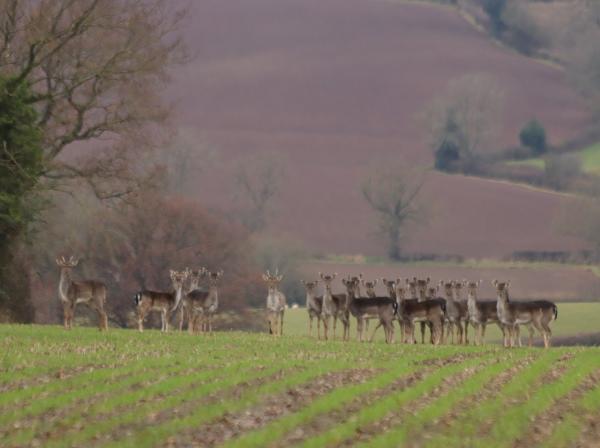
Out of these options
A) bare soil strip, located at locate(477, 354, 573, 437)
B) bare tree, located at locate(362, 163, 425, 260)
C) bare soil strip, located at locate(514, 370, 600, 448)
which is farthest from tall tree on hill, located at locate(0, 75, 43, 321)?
bare tree, located at locate(362, 163, 425, 260)

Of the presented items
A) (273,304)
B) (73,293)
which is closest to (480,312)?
(273,304)

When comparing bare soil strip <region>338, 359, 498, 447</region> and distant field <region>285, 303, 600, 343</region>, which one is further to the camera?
distant field <region>285, 303, 600, 343</region>

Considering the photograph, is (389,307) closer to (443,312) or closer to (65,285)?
(443,312)

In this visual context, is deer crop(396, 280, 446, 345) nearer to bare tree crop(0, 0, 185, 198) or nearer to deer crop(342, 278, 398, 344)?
deer crop(342, 278, 398, 344)

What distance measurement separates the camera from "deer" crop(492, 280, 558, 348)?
4356cm

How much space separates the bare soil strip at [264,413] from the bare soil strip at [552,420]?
13.2 feet

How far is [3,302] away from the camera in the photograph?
56.1 meters

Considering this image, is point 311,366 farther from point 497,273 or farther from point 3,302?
point 497,273

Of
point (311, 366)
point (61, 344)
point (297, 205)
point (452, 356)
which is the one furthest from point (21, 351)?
point (297, 205)

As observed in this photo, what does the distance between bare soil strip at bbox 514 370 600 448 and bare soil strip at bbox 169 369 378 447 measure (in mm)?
4027

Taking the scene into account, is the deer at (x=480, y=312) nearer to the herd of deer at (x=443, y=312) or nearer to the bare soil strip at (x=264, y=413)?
the herd of deer at (x=443, y=312)

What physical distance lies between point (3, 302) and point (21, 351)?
21.1 m

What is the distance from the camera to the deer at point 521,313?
43562mm

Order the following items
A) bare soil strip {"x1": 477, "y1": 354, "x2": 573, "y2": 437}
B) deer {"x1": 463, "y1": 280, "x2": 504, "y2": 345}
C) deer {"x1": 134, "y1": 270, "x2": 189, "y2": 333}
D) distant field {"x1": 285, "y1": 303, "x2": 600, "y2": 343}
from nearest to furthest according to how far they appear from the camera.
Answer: bare soil strip {"x1": 477, "y1": 354, "x2": 573, "y2": 437}, deer {"x1": 463, "y1": 280, "x2": 504, "y2": 345}, deer {"x1": 134, "y1": 270, "x2": 189, "y2": 333}, distant field {"x1": 285, "y1": 303, "x2": 600, "y2": 343}
